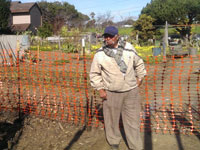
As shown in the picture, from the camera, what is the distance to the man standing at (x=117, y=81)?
3.28 meters

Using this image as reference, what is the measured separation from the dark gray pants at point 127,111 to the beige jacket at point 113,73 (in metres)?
0.11

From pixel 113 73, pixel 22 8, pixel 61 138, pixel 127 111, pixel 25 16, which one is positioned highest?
pixel 22 8

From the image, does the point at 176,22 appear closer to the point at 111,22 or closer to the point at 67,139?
the point at 111,22

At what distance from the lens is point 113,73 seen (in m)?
3.29

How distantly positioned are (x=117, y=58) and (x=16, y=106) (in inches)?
125

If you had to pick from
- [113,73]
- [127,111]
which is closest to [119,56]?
[113,73]

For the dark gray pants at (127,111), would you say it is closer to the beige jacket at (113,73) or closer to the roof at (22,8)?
the beige jacket at (113,73)

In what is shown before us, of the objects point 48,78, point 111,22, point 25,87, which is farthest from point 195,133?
point 111,22

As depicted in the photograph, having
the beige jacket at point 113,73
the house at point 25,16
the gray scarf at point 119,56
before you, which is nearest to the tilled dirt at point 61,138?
the beige jacket at point 113,73

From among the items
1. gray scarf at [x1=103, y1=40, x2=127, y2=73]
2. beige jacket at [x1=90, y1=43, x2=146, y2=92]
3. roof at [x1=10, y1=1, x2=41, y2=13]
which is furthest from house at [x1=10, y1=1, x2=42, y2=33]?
gray scarf at [x1=103, y1=40, x2=127, y2=73]

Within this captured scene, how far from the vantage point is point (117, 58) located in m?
3.25

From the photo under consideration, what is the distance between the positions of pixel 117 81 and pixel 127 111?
0.48 meters

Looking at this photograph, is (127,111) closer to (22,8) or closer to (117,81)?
(117,81)

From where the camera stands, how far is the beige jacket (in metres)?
3.29
